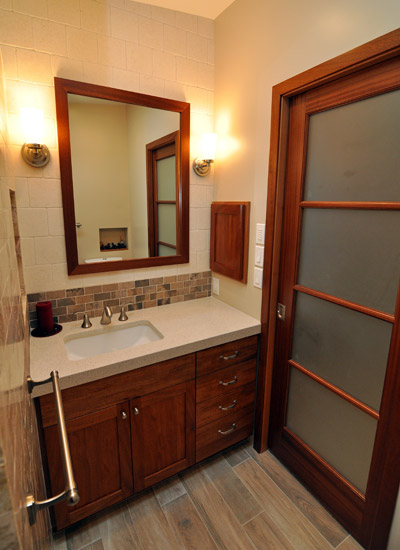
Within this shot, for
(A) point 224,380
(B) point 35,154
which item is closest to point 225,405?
(A) point 224,380

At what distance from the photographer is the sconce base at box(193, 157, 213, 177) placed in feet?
6.79

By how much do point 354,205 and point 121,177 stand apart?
1.29m

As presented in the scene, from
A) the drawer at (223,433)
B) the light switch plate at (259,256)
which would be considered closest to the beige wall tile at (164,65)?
the light switch plate at (259,256)

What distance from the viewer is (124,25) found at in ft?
5.66

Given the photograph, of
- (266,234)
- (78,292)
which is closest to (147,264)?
(78,292)

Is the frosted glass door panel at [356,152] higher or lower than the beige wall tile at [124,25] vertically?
lower

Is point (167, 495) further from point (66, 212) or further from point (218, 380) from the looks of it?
point (66, 212)

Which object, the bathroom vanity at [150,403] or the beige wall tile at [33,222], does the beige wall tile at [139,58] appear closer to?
the beige wall tile at [33,222]

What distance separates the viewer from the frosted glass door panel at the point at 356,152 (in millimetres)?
1171

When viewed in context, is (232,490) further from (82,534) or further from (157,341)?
(157,341)

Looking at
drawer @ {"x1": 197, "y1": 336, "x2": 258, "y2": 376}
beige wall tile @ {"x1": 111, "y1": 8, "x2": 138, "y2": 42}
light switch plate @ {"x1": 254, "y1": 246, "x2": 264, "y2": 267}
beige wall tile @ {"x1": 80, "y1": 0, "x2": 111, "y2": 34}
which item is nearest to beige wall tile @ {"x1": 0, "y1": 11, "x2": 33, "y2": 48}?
beige wall tile @ {"x1": 80, "y1": 0, "x2": 111, "y2": 34}

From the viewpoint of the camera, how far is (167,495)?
1724 mm

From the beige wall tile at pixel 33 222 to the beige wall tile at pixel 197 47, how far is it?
4.46 ft

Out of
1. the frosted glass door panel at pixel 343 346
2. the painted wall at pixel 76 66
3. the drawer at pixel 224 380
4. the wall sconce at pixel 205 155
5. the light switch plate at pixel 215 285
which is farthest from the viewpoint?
the light switch plate at pixel 215 285
